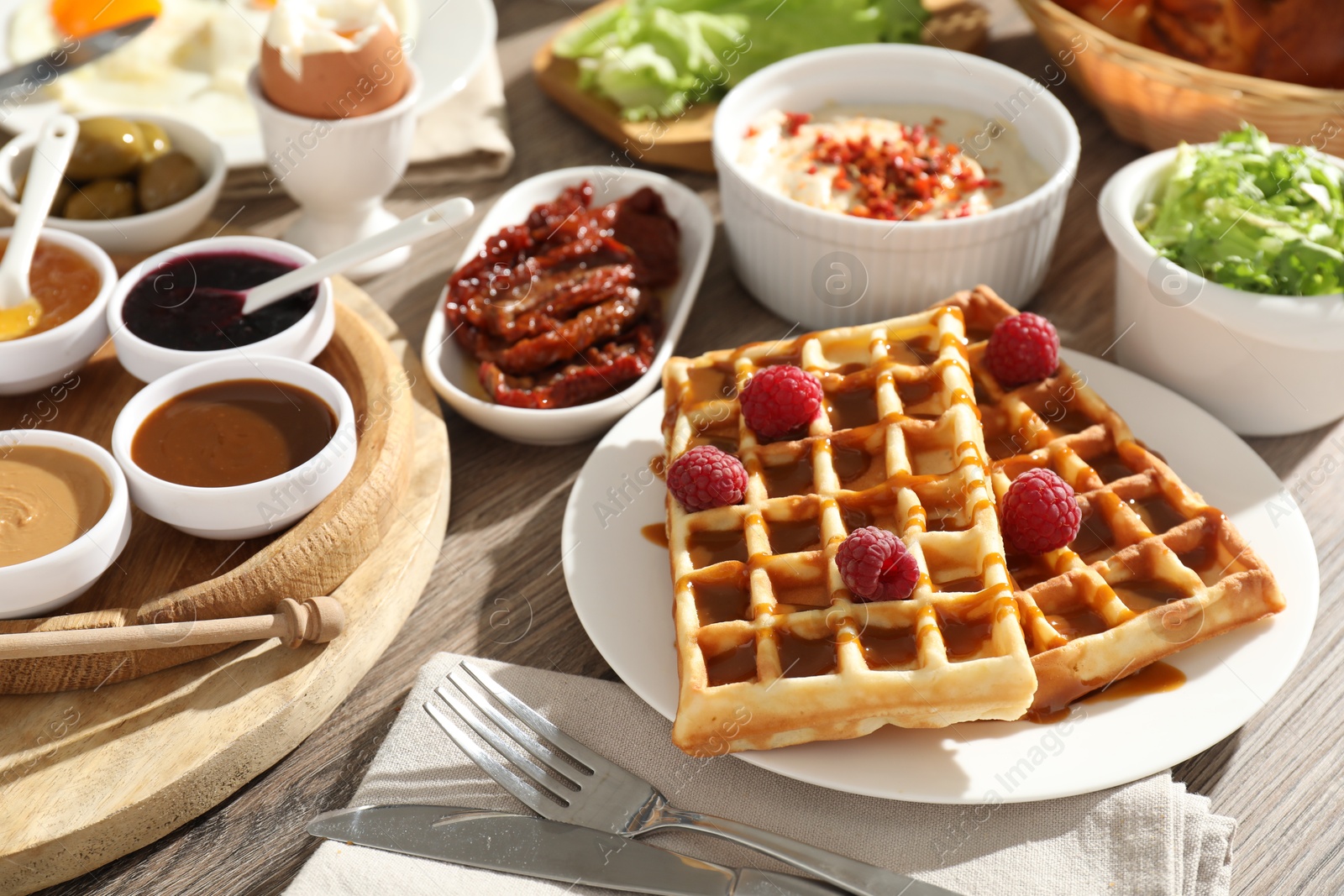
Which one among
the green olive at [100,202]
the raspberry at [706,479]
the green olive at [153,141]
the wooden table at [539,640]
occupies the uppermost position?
the raspberry at [706,479]

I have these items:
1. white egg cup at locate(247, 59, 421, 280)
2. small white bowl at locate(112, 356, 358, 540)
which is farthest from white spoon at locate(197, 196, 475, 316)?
white egg cup at locate(247, 59, 421, 280)

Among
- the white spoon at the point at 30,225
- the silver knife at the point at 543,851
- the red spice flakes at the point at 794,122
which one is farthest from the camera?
the red spice flakes at the point at 794,122

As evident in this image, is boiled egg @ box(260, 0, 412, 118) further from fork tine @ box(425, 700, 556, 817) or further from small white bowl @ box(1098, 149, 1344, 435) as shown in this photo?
small white bowl @ box(1098, 149, 1344, 435)

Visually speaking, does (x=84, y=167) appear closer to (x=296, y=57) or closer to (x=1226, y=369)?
(x=296, y=57)

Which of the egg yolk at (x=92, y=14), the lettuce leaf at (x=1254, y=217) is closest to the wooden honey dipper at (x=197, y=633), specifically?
the lettuce leaf at (x=1254, y=217)

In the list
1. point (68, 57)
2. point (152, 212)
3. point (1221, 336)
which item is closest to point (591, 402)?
point (152, 212)

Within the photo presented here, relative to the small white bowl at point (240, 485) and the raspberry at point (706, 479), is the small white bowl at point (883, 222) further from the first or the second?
the small white bowl at point (240, 485)

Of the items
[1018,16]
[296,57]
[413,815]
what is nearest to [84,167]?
[296,57]
